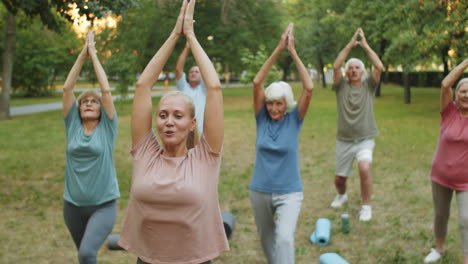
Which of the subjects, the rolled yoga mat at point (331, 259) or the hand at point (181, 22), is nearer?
the hand at point (181, 22)

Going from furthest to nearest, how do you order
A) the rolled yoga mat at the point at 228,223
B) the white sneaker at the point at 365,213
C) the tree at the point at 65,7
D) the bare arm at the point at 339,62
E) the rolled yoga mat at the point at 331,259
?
the tree at the point at 65,7 < the white sneaker at the point at 365,213 < the bare arm at the point at 339,62 < the rolled yoga mat at the point at 228,223 < the rolled yoga mat at the point at 331,259

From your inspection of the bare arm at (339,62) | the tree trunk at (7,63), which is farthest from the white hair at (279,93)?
the tree trunk at (7,63)

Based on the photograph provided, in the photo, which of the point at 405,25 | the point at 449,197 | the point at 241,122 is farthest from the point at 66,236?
the point at 405,25

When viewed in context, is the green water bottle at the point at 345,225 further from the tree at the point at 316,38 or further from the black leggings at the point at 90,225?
the tree at the point at 316,38

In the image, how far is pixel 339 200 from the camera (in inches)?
280

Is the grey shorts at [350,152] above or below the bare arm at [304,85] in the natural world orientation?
below

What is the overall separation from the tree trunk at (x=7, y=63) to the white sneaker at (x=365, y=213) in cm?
1723

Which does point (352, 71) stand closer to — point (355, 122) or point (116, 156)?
point (355, 122)

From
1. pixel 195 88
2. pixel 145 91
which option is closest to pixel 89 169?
pixel 145 91

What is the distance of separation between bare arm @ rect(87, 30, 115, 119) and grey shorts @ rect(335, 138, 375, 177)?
3796 mm

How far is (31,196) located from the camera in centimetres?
782

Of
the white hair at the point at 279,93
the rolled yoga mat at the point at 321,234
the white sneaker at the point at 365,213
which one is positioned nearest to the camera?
the white hair at the point at 279,93

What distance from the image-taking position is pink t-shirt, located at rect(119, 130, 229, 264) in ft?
8.11

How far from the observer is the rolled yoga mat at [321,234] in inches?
216
